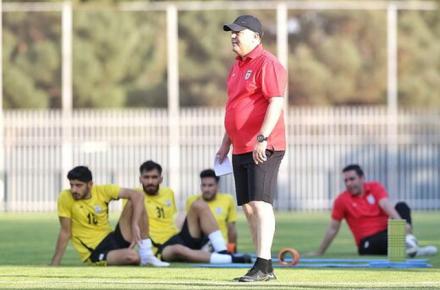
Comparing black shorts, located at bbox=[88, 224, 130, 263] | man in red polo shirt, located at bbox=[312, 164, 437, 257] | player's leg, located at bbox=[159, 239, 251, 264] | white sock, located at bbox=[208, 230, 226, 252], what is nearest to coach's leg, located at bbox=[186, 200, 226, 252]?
white sock, located at bbox=[208, 230, 226, 252]

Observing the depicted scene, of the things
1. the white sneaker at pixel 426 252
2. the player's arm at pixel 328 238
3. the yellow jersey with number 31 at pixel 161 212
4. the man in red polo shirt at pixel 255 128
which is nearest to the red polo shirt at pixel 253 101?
the man in red polo shirt at pixel 255 128

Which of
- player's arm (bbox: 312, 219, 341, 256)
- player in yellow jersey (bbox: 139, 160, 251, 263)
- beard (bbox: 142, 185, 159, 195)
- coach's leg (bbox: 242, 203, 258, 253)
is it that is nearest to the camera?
coach's leg (bbox: 242, 203, 258, 253)

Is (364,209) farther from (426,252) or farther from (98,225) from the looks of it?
(98,225)

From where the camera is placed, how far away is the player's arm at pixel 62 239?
13812 millimetres

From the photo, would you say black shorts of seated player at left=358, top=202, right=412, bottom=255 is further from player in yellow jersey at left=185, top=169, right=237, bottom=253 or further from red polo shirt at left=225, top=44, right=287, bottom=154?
red polo shirt at left=225, top=44, right=287, bottom=154

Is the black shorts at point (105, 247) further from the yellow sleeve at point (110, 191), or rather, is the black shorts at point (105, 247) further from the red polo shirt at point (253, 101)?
the red polo shirt at point (253, 101)

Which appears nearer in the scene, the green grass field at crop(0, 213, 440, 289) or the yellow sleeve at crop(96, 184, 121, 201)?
the green grass field at crop(0, 213, 440, 289)

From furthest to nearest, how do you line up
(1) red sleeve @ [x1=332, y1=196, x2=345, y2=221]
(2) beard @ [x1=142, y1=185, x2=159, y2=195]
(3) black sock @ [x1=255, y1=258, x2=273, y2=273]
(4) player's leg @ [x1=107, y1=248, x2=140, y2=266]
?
(1) red sleeve @ [x1=332, y1=196, x2=345, y2=221] → (2) beard @ [x1=142, y1=185, x2=159, y2=195] → (4) player's leg @ [x1=107, y1=248, x2=140, y2=266] → (3) black sock @ [x1=255, y1=258, x2=273, y2=273]

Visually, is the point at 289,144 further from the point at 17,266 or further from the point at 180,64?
the point at 17,266

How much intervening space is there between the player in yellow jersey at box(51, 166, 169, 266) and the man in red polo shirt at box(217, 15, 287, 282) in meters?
3.04

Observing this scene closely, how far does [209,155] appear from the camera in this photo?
1414 inches

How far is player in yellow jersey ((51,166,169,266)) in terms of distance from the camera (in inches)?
546

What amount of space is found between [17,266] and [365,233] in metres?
4.58

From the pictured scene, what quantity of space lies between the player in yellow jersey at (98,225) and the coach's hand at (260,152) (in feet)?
11.0
